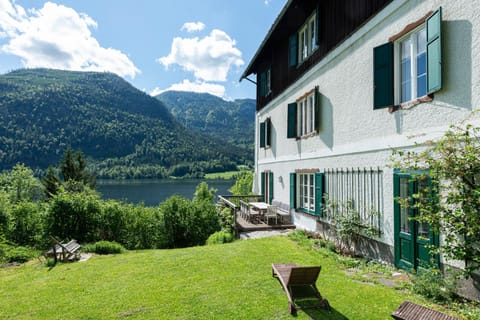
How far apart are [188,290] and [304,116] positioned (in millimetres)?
8148

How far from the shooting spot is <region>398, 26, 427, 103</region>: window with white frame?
563 cm

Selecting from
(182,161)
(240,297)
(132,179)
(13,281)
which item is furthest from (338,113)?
(182,161)

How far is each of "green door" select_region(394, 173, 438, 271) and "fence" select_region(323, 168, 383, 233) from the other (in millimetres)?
626

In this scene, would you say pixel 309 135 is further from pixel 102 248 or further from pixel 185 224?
pixel 102 248

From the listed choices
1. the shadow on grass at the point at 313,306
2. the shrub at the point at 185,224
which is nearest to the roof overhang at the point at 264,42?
the shrub at the point at 185,224

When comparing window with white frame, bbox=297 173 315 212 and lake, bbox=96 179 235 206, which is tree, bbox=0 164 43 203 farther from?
Answer: window with white frame, bbox=297 173 315 212

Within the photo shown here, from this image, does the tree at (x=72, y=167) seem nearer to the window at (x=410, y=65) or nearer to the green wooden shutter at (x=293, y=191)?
the green wooden shutter at (x=293, y=191)

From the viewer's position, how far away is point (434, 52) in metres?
4.99

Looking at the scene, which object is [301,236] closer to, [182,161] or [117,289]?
[117,289]

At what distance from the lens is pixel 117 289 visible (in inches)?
228

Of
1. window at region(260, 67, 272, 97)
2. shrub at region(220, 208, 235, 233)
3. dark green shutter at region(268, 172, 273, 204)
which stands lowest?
shrub at region(220, 208, 235, 233)

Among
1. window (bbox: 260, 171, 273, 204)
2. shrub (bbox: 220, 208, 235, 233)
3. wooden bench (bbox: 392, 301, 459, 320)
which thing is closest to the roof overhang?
window (bbox: 260, 171, 273, 204)

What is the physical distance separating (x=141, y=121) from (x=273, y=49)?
6327 inches

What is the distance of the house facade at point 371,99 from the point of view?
16.1 feet
